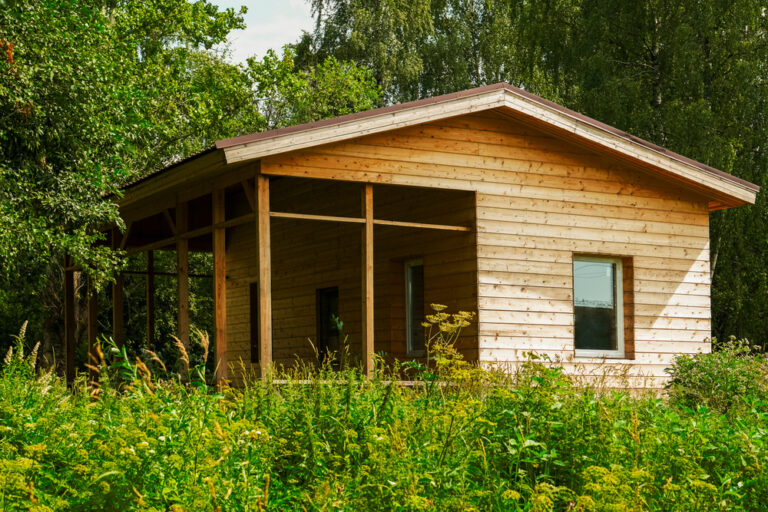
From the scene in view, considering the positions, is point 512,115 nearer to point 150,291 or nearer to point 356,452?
point 150,291

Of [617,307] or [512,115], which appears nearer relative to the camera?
[512,115]

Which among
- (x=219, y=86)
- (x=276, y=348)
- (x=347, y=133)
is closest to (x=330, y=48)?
(x=219, y=86)

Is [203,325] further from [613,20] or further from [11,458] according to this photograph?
[11,458]

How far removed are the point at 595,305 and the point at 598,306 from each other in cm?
6

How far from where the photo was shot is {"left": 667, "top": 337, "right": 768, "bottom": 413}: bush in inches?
440

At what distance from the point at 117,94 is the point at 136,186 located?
2.12m

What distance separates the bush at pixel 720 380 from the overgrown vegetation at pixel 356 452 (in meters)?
4.84

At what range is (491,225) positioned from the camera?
41.9 feet

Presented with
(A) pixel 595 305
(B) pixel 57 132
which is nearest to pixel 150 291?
(B) pixel 57 132

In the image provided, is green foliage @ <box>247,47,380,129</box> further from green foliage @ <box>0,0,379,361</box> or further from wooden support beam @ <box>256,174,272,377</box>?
wooden support beam @ <box>256,174,272,377</box>

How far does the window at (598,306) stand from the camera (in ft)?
45.3

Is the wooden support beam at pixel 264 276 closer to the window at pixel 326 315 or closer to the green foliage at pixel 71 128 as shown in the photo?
the green foliage at pixel 71 128

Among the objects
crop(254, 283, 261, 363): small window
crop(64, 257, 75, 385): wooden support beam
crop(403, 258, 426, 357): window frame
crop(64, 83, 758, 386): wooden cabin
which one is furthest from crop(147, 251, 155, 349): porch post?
crop(403, 258, 426, 357): window frame

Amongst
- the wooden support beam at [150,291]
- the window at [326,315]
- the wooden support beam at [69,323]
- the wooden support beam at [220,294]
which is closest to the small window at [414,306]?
the window at [326,315]
